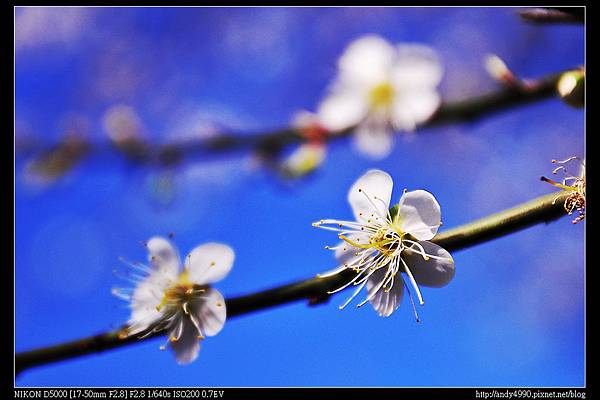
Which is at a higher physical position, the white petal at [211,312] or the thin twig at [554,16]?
the thin twig at [554,16]

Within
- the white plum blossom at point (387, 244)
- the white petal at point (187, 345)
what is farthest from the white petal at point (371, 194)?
the white petal at point (187, 345)

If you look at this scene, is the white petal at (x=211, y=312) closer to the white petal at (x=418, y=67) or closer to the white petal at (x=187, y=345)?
the white petal at (x=187, y=345)

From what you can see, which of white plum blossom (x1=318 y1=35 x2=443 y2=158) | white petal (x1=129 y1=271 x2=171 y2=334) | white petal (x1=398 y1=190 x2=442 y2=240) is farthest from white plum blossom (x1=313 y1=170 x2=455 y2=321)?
white plum blossom (x1=318 y1=35 x2=443 y2=158)

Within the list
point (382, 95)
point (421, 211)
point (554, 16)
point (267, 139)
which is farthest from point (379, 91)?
point (421, 211)

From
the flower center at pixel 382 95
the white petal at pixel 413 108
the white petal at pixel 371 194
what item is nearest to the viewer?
the white petal at pixel 371 194

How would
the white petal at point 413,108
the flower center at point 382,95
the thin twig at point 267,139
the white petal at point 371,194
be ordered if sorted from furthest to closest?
1. the flower center at point 382,95
2. the white petal at point 413,108
3. the thin twig at point 267,139
4. the white petal at point 371,194

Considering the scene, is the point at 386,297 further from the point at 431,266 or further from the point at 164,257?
the point at 164,257
